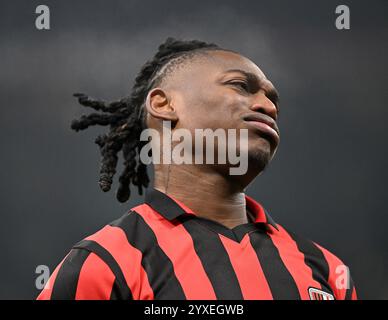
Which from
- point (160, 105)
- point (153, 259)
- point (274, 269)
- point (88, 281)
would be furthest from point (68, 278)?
point (160, 105)

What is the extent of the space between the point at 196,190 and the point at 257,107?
24cm

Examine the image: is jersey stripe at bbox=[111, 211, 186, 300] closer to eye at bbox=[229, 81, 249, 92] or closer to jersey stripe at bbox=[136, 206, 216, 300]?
jersey stripe at bbox=[136, 206, 216, 300]

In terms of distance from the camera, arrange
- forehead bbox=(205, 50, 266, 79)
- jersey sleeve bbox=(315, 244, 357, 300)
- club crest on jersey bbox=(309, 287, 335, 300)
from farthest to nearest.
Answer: forehead bbox=(205, 50, 266, 79)
jersey sleeve bbox=(315, 244, 357, 300)
club crest on jersey bbox=(309, 287, 335, 300)

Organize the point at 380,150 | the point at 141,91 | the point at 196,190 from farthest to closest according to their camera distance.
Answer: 1. the point at 380,150
2. the point at 141,91
3. the point at 196,190

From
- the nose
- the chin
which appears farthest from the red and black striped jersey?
the nose

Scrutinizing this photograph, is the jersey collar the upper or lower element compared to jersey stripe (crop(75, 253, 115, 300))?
upper

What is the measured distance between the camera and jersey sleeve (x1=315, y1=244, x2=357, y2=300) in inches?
52.5

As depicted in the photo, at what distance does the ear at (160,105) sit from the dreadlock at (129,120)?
4.1 inches

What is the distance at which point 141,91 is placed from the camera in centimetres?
165

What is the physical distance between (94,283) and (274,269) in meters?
0.38

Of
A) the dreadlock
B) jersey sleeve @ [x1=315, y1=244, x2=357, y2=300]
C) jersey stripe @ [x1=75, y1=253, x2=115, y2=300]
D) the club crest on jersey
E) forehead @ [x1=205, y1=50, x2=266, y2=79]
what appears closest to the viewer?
jersey stripe @ [x1=75, y1=253, x2=115, y2=300]

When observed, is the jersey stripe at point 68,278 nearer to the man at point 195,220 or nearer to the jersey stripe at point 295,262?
the man at point 195,220
